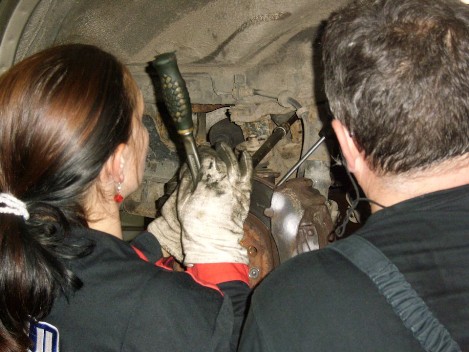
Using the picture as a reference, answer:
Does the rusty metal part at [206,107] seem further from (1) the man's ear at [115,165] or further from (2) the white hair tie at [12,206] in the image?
(2) the white hair tie at [12,206]

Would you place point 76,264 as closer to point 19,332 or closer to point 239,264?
point 19,332

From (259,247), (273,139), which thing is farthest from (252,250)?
(273,139)

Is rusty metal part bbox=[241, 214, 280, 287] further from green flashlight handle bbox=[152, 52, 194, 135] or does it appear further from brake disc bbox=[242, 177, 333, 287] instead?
green flashlight handle bbox=[152, 52, 194, 135]

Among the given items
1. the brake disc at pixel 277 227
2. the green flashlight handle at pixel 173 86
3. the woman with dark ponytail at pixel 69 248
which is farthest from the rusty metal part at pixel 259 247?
the woman with dark ponytail at pixel 69 248

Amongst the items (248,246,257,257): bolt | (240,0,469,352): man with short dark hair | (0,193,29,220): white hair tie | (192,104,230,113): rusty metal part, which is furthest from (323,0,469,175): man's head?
(192,104,230,113): rusty metal part

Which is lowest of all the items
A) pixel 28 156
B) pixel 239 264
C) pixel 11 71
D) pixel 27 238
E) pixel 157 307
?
pixel 239 264

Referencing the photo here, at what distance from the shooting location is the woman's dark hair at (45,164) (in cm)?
76

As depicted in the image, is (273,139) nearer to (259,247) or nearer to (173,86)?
(259,247)

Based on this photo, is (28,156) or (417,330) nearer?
(417,330)

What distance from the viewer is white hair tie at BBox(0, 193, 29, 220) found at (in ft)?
2.54

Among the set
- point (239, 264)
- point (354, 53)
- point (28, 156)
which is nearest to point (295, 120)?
point (239, 264)

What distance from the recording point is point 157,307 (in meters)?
0.79

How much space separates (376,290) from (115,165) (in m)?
0.46

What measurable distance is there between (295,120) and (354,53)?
2.84 feet
